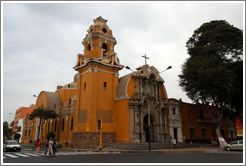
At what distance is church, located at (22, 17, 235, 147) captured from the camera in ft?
92.3

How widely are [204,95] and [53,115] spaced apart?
2575 centimetres

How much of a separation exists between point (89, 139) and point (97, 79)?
861 cm

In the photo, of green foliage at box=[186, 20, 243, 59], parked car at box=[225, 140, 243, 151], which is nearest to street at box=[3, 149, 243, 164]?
parked car at box=[225, 140, 243, 151]

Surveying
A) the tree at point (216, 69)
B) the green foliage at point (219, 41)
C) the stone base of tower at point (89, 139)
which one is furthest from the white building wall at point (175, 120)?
the stone base of tower at point (89, 139)

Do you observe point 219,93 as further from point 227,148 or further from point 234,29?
point 234,29

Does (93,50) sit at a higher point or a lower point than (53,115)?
higher

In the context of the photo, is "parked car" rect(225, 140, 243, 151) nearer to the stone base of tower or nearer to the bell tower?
the stone base of tower

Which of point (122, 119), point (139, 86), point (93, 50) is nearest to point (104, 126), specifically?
point (122, 119)

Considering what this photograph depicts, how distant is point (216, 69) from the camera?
25453 mm

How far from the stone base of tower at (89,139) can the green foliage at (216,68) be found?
1372 centimetres

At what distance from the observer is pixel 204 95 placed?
28531 mm

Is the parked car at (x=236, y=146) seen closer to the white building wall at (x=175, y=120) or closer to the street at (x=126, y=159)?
the street at (x=126, y=159)

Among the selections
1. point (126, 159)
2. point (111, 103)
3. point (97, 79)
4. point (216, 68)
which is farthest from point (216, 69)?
point (126, 159)

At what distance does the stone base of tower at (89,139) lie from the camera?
26.8 meters
